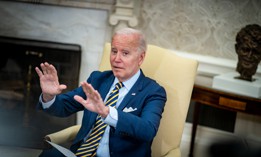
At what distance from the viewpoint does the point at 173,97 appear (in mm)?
1958

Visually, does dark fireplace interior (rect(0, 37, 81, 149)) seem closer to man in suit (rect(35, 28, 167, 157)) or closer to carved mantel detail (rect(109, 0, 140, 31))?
carved mantel detail (rect(109, 0, 140, 31))

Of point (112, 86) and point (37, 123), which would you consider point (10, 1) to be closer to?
point (37, 123)

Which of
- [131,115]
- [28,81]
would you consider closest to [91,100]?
[131,115]

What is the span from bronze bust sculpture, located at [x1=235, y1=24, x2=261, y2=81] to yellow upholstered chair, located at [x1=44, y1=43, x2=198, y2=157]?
2.09 ft

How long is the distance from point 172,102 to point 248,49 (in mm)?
785

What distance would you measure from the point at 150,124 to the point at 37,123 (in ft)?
6.43

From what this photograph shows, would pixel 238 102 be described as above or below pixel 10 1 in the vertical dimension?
below

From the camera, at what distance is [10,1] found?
3.24m

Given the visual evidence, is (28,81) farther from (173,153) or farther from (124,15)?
(173,153)

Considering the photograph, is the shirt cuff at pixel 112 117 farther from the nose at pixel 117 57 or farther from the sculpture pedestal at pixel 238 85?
the sculpture pedestal at pixel 238 85

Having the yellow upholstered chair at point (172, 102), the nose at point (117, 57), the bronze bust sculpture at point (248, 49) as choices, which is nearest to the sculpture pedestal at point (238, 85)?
the bronze bust sculpture at point (248, 49)

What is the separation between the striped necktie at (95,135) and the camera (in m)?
1.75

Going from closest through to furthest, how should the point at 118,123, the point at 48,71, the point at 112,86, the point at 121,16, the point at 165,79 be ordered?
1. the point at 118,123
2. the point at 48,71
3. the point at 112,86
4. the point at 165,79
5. the point at 121,16

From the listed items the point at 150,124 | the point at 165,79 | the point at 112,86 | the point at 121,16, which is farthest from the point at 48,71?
the point at 121,16
